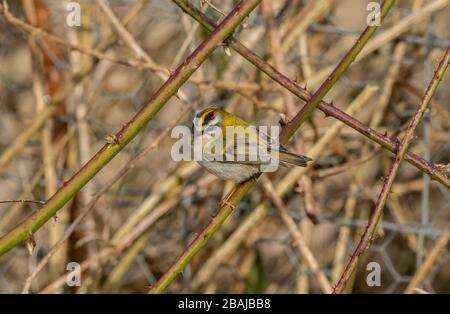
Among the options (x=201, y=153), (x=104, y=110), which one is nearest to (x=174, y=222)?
(x=104, y=110)

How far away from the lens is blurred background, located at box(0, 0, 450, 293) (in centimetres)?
243

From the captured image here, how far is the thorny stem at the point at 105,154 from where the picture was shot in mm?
1085

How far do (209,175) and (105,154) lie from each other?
1.48 m

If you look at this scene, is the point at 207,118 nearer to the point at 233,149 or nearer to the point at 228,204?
the point at 233,149

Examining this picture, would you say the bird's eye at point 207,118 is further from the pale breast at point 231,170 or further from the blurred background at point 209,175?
the blurred background at point 209,175

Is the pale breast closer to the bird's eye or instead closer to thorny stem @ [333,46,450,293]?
the bird's eye

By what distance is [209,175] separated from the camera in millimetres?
2568

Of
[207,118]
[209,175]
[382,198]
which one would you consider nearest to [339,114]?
[382,198]

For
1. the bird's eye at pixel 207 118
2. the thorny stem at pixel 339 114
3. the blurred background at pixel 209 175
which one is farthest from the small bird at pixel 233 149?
the thorny stem at pixel 339 114

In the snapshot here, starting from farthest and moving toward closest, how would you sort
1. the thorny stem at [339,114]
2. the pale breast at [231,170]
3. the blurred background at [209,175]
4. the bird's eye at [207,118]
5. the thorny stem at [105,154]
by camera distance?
the blurred background at [209,175] < the bird's eye at [207,118] < the pale breast at [231,170] < the thorny stem at [339,114] < the thorny stem at [105,154]

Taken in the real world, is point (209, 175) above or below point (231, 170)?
above

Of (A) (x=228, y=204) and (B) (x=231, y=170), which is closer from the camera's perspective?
(A) (x=228, y=204)

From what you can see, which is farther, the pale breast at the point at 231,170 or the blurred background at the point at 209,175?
the blurred background at the point at 209,175

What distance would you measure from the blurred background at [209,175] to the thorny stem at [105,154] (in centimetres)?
98
